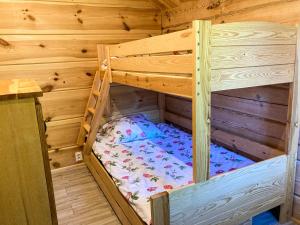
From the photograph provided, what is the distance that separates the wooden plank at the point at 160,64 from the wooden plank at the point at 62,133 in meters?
1.14

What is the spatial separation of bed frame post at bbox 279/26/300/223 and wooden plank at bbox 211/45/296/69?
0.41 ft

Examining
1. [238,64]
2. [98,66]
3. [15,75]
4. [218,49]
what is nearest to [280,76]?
[238,64]

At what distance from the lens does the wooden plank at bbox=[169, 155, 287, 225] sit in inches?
56.0

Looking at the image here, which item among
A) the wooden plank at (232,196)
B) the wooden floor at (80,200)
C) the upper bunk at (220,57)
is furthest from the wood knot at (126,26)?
A: the wooden plank at (232,196)

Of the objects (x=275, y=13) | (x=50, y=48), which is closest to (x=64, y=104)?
(x=50, y=48)

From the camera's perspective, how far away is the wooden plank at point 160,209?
1.33m

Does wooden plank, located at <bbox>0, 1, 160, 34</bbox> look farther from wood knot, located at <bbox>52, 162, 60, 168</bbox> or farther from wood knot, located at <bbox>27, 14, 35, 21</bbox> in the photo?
wood knot, located at <bbox>52, 162, 60, 168</bbox>

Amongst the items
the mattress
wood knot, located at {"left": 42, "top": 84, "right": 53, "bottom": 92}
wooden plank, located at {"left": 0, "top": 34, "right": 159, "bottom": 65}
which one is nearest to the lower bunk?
the mattress

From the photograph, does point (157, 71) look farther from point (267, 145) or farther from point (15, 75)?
point (15, 75)

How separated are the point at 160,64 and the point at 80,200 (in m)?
1.54

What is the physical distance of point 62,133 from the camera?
2.92 m

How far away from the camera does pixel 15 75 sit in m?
2.57

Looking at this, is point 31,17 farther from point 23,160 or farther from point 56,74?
point 23,160

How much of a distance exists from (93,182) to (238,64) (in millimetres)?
1954
